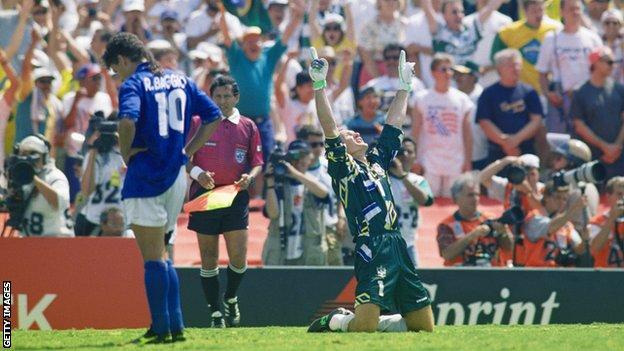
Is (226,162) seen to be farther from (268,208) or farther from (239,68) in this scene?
(239,68)

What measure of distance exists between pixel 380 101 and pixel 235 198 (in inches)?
206

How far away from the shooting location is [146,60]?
10312mm

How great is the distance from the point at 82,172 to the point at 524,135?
5.40 m

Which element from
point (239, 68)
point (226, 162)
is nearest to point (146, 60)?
point (226, 162)

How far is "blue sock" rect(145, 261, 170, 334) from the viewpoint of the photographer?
10.1 metres

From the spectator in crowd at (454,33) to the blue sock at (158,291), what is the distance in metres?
9.72

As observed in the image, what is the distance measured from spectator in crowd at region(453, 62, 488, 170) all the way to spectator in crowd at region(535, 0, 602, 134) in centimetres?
88

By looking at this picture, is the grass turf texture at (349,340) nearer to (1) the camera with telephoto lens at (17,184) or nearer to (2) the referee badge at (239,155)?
(2) the referee badge at (239,155)

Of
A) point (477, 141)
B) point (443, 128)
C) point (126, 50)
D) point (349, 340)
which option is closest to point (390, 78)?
point (443, 128)

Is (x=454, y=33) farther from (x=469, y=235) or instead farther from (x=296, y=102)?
(x=469, y=235)

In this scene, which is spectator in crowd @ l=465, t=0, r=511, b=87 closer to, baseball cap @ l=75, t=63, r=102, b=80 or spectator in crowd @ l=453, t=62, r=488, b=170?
spectator in crowd @ l=453, t=62, r=488, b=170

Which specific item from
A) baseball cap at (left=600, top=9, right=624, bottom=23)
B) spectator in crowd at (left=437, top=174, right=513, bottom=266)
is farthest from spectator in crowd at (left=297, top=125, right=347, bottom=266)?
baseball cap at (left=600, top=9, right=624, bottom=23)

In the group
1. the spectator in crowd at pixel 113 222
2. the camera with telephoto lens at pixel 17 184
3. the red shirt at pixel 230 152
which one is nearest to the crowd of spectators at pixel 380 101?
the spectator in crowd at pixel 113 222

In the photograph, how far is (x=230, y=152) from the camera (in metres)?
13.1
